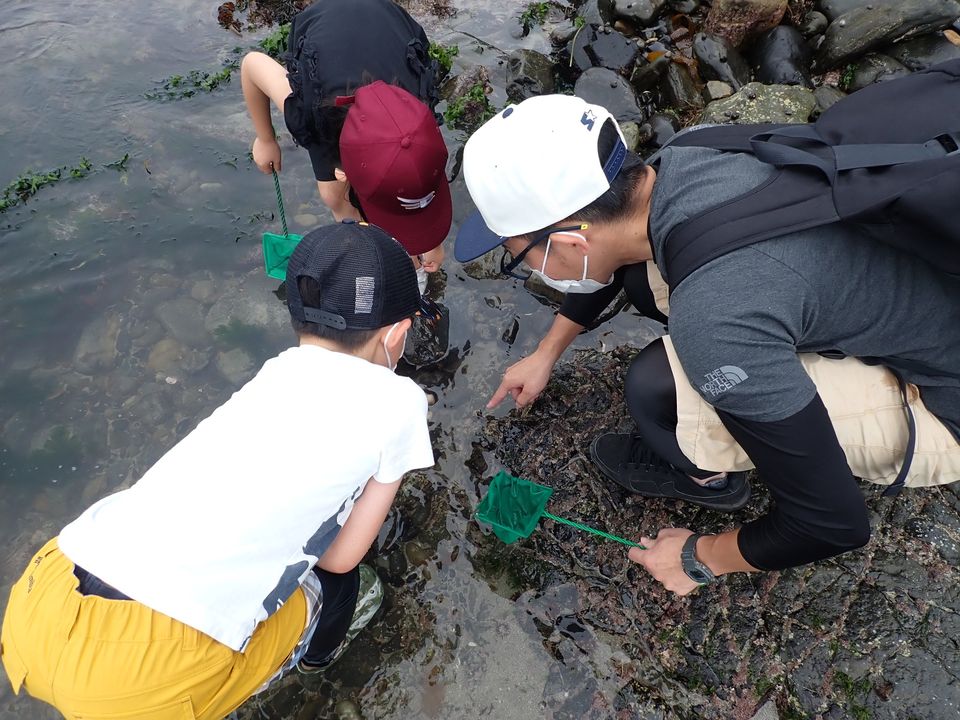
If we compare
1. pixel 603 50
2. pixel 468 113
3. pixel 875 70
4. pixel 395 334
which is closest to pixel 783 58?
pixel 875 70

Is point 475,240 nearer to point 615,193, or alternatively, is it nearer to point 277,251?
point 615,193

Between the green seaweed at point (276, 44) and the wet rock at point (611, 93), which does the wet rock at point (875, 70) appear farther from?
the green seaweed at point (276, 44)

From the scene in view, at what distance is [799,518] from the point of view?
1.71m

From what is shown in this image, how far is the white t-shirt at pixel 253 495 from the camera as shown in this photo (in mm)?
1526

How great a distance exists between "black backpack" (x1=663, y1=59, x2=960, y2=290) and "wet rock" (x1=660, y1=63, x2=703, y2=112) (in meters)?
3.34

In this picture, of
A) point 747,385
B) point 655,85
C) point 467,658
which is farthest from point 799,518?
point 655,85

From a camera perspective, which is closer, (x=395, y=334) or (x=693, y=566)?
(x=395, y=334)

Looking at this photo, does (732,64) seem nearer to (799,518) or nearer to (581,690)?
(799,518)

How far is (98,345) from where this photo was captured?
3.47 meters

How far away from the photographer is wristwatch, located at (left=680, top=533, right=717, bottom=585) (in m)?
2.22

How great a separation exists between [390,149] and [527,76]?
10.4 ft

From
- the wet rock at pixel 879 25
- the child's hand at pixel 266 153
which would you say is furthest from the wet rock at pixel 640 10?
the child's hand at pixel 266 153

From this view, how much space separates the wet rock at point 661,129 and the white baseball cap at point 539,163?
9.59 feet

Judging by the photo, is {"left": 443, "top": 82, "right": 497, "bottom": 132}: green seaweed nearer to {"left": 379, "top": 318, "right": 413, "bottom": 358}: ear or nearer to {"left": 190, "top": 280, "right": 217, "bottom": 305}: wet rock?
{"left": 190, "top": 280, "right": 217, "bottom": 305}: wet rock
